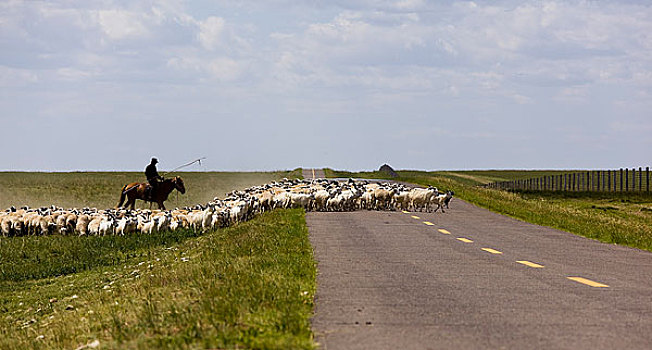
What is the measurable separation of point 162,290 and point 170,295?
3.41 feet

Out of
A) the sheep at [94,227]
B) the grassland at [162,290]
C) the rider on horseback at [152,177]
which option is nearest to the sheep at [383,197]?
the grassland at [162,290]

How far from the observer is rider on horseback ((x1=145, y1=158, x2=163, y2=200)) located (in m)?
39.3

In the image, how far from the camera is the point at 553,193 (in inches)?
2324

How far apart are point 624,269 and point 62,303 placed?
10.1m

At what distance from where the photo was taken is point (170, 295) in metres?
11.6

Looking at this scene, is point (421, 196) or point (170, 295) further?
point (421, 196)

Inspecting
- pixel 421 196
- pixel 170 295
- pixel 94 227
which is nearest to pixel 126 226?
pixel 94 227

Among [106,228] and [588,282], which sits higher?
[588,282]

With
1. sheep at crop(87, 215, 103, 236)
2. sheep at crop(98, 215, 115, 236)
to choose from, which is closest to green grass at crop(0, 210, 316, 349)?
sheep at crop(98, 215, 115, 236)

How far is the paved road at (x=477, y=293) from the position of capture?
768cm

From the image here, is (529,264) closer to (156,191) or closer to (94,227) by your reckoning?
(94,227)

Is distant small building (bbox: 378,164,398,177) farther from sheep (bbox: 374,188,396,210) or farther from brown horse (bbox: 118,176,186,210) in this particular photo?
sheep (bbox: 374,188,396,210)

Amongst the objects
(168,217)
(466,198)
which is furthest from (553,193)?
(168,217)

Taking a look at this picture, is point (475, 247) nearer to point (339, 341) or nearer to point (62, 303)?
point (62, 303)
